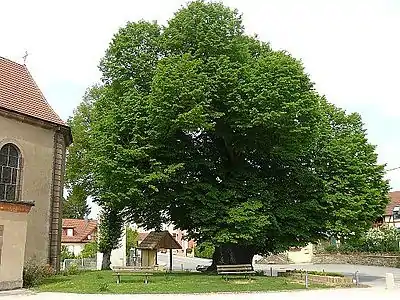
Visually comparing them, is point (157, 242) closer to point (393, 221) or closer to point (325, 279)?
point (325, 279)

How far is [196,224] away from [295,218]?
18.4ft

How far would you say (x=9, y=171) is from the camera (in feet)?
77.6

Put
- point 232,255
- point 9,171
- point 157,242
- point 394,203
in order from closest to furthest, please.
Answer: point 9,171, point 232,255, point 157,242, point 394,203

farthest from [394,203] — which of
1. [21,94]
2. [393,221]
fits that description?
[21,94]

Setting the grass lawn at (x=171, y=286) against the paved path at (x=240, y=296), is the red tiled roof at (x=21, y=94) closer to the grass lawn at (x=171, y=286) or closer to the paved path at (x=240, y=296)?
the grass lawn at (x=171, y=286)

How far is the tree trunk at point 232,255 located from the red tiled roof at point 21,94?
457 inches

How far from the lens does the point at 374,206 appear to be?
29328 mm

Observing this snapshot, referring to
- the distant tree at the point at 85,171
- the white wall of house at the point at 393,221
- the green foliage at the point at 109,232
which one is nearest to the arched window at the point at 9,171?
the distant tree at the point at 85,171

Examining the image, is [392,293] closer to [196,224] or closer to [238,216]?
[238,216]

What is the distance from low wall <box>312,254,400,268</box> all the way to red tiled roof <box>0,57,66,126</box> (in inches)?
1327

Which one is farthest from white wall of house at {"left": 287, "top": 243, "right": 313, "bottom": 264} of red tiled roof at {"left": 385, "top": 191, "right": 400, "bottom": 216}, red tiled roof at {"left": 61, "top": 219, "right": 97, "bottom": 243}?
red tiled roof at {"left": 61, "top": 219, "right": 97, "bottom": 243}

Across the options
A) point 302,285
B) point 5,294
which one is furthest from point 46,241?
point 302,285

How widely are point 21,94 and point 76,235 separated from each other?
123ft

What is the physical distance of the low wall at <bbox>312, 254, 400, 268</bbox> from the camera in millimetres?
45859
